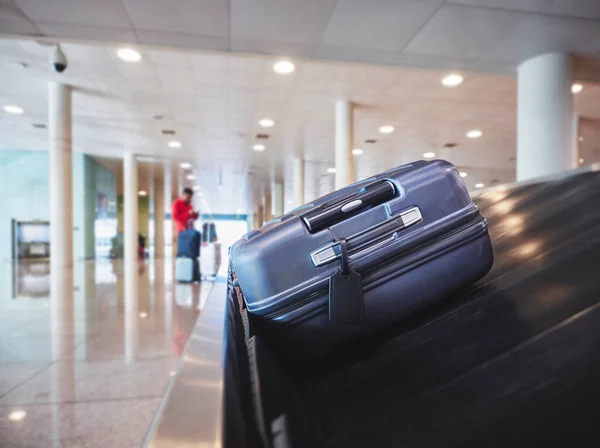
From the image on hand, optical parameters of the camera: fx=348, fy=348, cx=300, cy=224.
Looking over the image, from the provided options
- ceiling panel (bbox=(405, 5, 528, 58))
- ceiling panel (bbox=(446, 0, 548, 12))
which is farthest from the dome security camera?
ceiling panel (bbox=(446, 0, 548, 12))

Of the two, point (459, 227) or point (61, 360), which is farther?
point (61, 360)

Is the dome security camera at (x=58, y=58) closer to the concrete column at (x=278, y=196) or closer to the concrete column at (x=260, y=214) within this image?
the concrete column at (x=278, y=196)

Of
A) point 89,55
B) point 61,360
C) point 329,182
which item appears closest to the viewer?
point 61,360

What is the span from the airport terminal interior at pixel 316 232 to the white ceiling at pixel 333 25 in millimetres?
31

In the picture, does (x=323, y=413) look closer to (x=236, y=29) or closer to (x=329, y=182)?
(x=236, y=29)

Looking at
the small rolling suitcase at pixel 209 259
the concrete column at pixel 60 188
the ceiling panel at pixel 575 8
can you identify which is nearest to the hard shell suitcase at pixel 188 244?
the small rolling suitcase at pixel 209 259

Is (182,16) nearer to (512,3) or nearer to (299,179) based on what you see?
(512,3)

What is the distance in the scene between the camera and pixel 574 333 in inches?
33.0

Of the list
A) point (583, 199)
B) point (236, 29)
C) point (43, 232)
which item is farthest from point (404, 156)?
point (43, 232)

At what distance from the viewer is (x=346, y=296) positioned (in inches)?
35.6

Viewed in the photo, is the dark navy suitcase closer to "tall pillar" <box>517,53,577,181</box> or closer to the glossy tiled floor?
the glossy tiled floor

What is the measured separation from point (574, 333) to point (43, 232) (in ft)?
68.2

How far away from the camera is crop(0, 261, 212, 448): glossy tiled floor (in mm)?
1440

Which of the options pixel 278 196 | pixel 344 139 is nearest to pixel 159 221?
pixel 278 196
